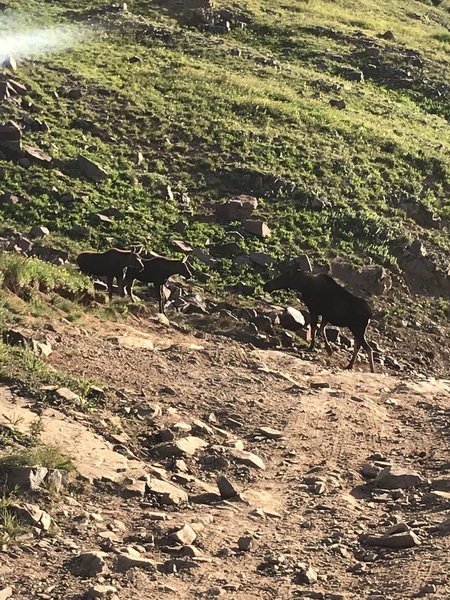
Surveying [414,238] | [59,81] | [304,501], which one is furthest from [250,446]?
[59,81]

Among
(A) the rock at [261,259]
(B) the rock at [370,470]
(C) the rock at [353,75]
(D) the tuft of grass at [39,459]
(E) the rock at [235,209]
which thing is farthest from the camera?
(C) the rock at [353,75]

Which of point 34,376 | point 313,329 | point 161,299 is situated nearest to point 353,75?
point 313,329

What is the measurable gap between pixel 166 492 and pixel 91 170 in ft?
44.3

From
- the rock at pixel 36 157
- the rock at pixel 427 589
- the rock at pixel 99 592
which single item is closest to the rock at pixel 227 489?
the rock at pixel 99 592

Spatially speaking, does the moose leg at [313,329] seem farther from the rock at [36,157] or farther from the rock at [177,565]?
the rock at [177,565]

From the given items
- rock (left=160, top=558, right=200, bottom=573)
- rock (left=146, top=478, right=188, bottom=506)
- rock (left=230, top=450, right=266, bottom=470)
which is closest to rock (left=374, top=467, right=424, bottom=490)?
rock (left=230, top=450, right=266, bottom=470)

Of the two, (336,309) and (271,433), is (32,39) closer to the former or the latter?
(336,309)

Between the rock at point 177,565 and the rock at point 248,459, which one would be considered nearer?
the rock at point 177,565

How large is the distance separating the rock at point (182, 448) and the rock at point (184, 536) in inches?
73.8

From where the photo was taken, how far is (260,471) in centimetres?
946

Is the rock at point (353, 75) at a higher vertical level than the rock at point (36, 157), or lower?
higher

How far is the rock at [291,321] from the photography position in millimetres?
16656

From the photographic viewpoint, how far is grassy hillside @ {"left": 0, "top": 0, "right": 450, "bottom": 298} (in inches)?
777

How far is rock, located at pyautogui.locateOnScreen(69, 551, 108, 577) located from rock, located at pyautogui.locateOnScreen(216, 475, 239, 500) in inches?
78.9
